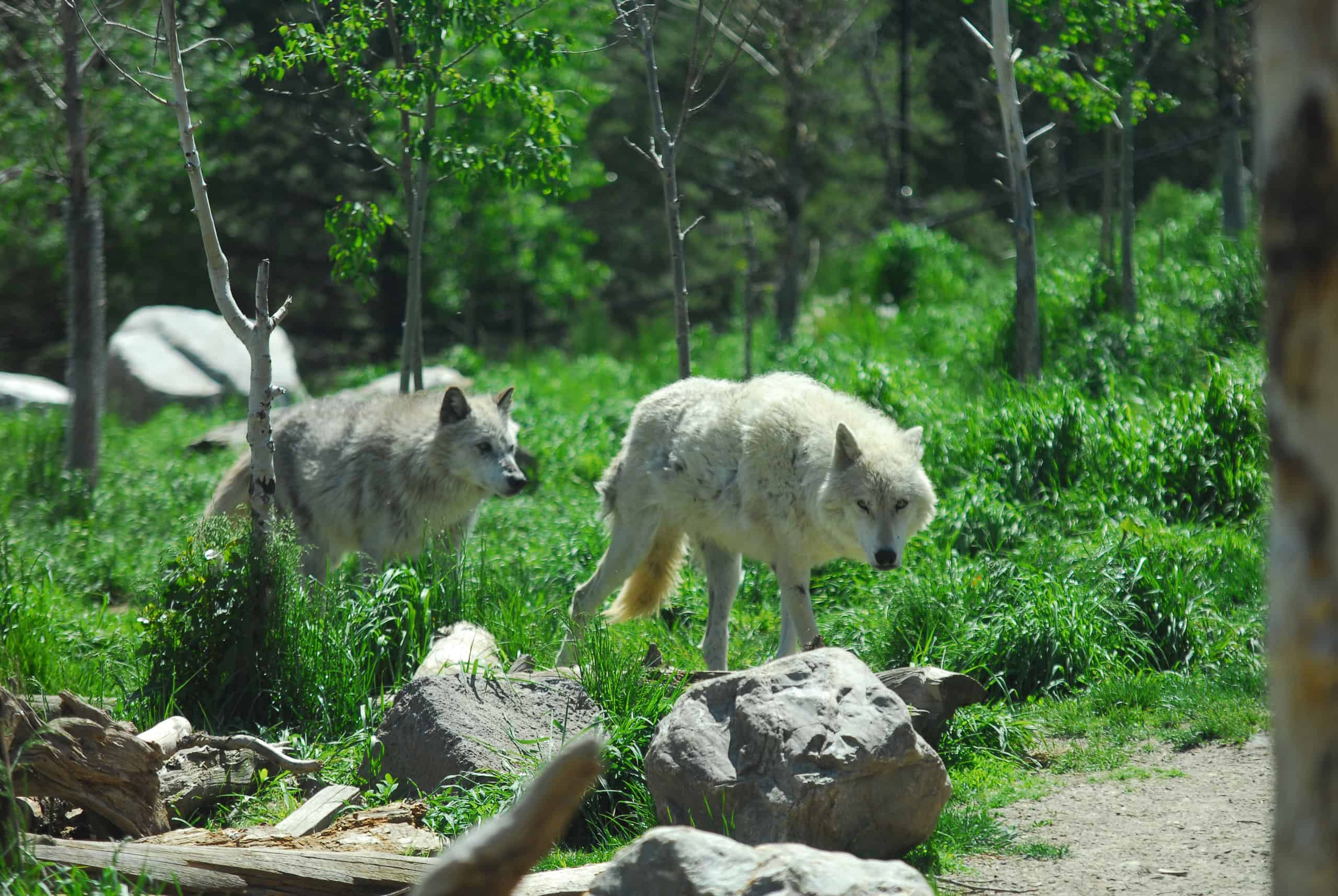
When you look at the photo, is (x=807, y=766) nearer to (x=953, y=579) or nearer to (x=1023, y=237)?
(x=953, y=579)

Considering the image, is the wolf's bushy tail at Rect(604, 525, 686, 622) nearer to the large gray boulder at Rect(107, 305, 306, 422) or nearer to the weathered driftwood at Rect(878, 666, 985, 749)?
the weathered driftwood at Rect(878, 666, 985, 749)

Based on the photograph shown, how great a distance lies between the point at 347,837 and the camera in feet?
14.2

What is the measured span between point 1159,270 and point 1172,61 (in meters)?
9.78

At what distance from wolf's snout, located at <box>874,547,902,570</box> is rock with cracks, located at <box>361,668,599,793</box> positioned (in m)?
1.62

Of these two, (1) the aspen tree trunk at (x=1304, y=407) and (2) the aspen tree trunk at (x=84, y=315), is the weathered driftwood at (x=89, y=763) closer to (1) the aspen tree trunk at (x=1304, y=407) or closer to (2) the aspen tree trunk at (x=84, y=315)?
(1) the aspen tree trunk at (x=1304, y=407)

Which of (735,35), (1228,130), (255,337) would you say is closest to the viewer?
(255,337)

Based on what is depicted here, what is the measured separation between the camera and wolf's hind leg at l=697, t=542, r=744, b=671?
21.3ft

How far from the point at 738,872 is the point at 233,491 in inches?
231

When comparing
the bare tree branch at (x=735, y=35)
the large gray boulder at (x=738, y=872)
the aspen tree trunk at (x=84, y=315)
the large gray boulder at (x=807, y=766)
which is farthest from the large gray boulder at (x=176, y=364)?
the large gray boulder at (x=738, y=872)

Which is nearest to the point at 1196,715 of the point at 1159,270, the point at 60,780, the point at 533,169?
the point at 60,780

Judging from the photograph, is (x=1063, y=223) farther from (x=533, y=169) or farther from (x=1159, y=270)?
(x=533, y=169)

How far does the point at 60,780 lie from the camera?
4.18 m

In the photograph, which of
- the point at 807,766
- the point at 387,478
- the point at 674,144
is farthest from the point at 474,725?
the point at 674,144

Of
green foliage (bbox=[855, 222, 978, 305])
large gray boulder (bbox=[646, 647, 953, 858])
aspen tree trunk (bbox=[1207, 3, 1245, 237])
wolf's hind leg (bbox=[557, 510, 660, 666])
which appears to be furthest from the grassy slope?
green foliage (bbox=[855, 222, 978, 305])
